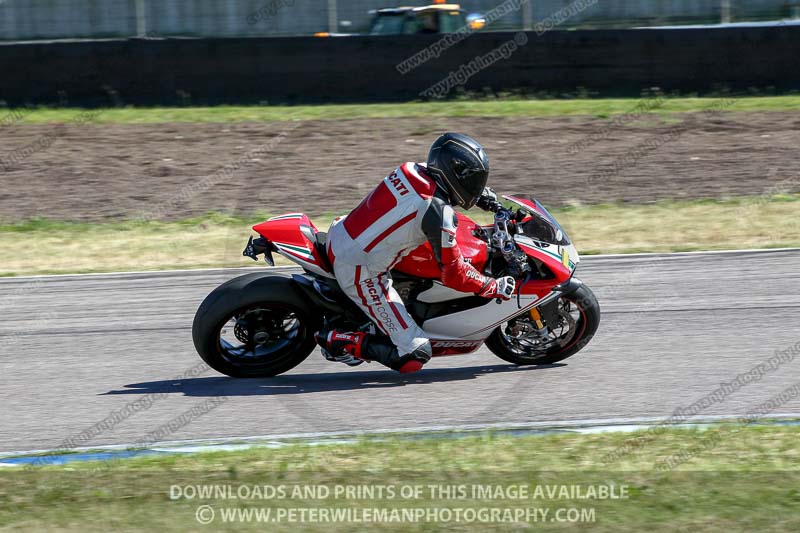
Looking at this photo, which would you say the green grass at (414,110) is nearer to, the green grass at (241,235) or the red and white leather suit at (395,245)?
the green grass at (241,235)

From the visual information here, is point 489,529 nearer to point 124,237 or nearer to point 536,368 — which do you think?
point 536,368

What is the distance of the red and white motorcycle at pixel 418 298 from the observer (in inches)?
281

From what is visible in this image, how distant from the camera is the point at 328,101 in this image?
17.8 m

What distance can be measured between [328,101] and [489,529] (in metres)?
13.7

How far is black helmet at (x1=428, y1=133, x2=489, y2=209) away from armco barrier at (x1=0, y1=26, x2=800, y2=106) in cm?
1081

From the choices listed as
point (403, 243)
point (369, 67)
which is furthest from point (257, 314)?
point (369, 67)

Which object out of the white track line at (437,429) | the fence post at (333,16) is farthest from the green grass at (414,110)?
the white track line at (437,429)

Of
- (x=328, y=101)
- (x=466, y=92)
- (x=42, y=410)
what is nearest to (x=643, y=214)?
(x=466, y=92)

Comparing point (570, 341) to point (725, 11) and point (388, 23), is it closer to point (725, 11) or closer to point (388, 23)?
point (388, 23)

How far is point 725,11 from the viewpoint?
59.4 ft

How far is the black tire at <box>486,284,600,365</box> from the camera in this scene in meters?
7.43

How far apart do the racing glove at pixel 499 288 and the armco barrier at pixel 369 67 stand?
35.6 feet

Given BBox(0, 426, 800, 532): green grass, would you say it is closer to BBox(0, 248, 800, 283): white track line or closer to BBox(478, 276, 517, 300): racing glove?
BBox(478, 276, 517, 300): racing glove

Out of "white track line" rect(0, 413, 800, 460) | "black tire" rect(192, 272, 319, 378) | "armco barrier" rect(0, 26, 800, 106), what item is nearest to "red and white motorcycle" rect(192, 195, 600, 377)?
"black tire" rect(192, 272, 319, 378)
